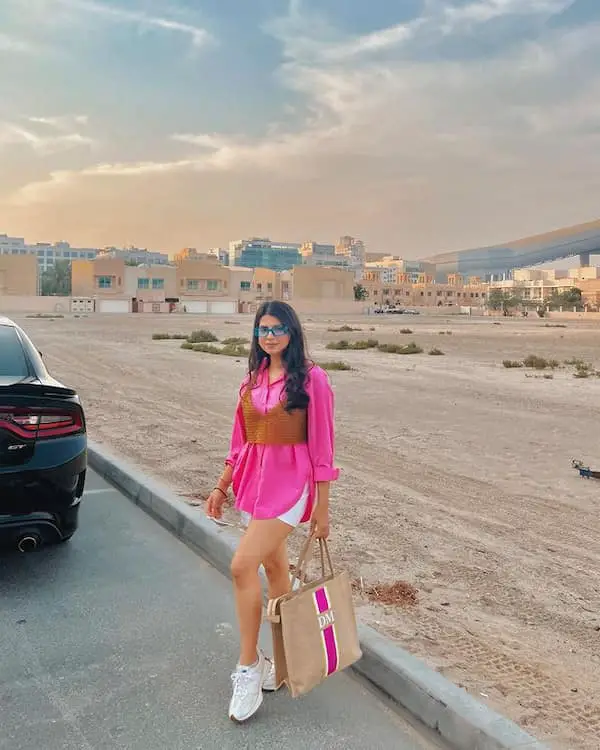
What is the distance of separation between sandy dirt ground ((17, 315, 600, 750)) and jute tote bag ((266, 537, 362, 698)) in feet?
2.18

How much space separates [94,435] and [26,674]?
6.43 meters

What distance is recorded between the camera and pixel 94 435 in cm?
984

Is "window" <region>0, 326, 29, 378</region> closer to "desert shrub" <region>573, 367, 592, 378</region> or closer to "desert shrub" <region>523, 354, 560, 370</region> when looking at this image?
"desert shrub" <region>573, 367, 592, 378</region>

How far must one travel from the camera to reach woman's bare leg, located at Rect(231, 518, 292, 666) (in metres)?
3.19

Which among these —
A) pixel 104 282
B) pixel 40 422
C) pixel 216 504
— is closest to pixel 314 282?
pixel 104 282

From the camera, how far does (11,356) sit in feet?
17.8

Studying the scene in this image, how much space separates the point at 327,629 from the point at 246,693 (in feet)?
1.59

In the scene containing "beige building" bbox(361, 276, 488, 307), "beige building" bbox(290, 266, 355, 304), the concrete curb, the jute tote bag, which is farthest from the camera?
"beige building" bbox(361, 276, 488, 307)

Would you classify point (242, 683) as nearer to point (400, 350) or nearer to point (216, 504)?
point (216, 504)

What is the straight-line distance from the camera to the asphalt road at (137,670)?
308 cm

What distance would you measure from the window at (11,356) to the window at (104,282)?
126 m

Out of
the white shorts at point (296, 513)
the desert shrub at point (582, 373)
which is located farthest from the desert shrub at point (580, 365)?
the white shorts at point (296, 513)

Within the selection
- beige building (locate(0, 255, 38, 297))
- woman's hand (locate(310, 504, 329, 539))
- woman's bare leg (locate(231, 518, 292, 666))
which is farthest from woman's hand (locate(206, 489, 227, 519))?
beige building (locate(0, 255, 38, 297))

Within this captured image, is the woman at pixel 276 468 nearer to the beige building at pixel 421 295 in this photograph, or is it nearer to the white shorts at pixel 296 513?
the white shorts at pixel 296 513
